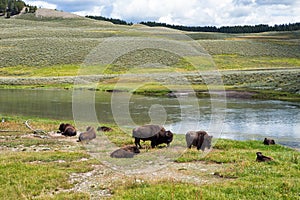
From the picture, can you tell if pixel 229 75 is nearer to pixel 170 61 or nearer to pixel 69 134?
pixel 170 61

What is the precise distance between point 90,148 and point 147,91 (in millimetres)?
37971

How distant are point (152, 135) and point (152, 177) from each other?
4883 mm

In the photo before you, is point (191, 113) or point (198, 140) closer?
point (198, 140)

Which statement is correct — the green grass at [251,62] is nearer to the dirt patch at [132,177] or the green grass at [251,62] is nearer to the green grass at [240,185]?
the green grass at [240,185]

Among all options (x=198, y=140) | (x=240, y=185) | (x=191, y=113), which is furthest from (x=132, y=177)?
(x=191, y=113)

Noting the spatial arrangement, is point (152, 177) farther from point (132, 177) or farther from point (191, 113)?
point (191, 113)

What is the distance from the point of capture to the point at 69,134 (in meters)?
19.3

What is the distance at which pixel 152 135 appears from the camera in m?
15.1

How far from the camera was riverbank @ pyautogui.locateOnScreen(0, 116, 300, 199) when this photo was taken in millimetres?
8422

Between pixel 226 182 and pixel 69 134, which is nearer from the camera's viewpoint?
pixel 226 182

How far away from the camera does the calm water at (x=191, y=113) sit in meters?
25.0

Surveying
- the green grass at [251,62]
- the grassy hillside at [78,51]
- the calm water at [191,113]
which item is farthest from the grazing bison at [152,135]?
the grassy hillside at [78,51]

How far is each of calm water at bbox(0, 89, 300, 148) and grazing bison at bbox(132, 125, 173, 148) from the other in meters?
8.14

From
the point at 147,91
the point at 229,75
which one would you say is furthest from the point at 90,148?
the point at 229,75
